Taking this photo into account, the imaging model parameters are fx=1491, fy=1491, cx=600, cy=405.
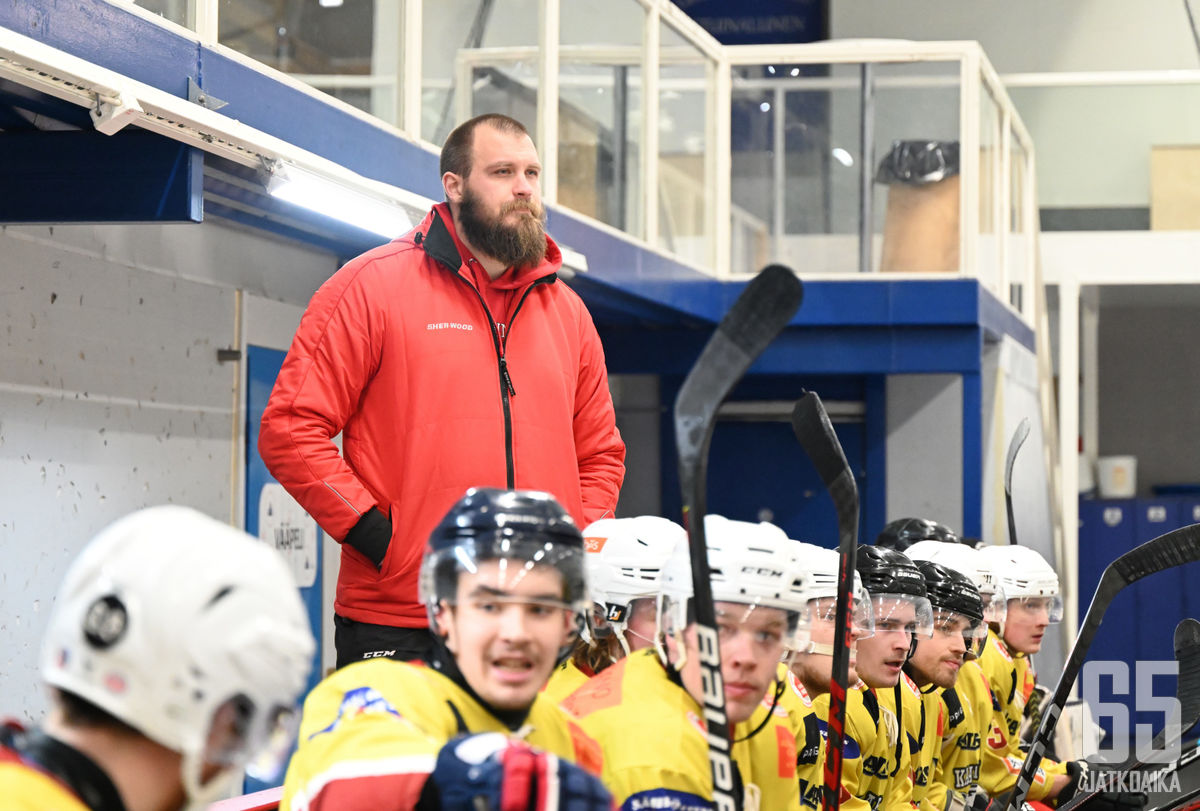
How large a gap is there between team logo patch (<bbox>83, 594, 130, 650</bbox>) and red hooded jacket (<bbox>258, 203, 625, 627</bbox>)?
132 centimetres

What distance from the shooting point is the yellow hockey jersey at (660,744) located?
1.74 m

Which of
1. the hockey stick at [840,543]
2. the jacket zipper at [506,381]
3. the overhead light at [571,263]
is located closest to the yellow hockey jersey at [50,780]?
the hockey stick at [840,543]

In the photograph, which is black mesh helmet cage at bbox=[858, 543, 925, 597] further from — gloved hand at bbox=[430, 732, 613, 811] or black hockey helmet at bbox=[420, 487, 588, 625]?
gloved hand at bbox=[430, 732, 613, 811]

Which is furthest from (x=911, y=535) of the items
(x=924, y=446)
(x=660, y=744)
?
(x=924, y=446)

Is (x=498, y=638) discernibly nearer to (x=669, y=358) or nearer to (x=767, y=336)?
(x=767, y=336)

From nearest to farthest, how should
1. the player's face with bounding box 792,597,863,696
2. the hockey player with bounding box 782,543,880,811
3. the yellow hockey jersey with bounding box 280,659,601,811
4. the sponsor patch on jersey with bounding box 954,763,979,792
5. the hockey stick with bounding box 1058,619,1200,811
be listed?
the yellow hockey jersey with bounding box 280,659,601,811, the hockey player with bounding box 782,543,880,811, the player's face with bounding box 792,597,863,696, the sponsor patch on jersey with bounding box 954,763,979,792, the hockey stick with bounding box 1058,619,1200,811

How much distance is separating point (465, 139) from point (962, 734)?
1.87 meters

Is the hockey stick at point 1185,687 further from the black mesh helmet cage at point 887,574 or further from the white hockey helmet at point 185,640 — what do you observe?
the white hockey helmet at point 185,640

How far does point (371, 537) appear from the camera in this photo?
2424 mm

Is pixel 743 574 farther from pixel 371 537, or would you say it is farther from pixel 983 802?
pixel 983 802

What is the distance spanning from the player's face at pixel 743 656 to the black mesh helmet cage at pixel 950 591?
131cm

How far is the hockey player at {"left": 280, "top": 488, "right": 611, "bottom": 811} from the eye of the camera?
1.43 m

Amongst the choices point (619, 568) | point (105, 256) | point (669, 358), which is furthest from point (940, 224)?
point (619, 568)

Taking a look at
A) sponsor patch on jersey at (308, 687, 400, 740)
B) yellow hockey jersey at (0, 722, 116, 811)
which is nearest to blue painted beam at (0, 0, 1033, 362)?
sponsor patch on jersey at (308, 687, 400, 740)
